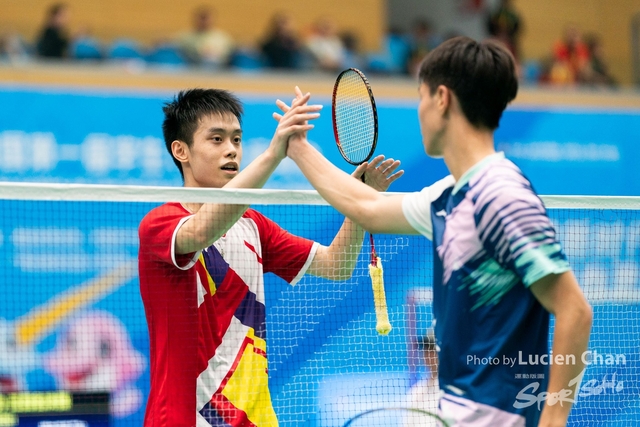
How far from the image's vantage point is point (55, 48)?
12328 millimetres

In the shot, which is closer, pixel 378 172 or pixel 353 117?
pixel 378 172

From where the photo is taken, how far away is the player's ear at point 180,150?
157 inches

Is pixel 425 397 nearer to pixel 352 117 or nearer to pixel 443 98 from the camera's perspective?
pixel 352 117

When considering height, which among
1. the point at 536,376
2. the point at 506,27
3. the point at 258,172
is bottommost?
the point at 536,376

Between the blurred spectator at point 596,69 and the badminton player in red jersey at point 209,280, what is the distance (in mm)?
12976

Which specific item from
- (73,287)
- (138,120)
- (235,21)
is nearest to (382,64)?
(235,21)

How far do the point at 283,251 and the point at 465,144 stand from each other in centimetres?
155

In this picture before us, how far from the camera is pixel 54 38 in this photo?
487 inches

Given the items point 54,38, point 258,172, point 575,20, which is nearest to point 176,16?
point 54,38

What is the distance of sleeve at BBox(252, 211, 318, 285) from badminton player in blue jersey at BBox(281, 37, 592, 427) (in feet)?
4.49

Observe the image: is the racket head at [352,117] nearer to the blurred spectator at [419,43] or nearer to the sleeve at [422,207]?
the sleeve at [422,207]

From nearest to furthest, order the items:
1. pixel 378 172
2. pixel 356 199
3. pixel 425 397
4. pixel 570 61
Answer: pixel 356 199, pixel 378 172, pixel 425 397, pixel 570 61

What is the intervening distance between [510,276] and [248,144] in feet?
27.2

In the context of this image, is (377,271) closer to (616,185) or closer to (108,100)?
(108,100)
